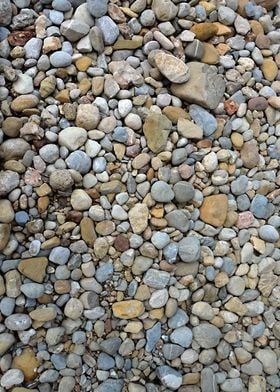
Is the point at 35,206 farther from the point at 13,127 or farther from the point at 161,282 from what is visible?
the point at 161,282

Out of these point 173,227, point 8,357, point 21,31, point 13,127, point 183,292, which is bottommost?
point 8,357

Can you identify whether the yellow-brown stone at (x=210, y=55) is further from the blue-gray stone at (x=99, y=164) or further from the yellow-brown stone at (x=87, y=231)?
the yellow-brown stone at (x=87, y=231)

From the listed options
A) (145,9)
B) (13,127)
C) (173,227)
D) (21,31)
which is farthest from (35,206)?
(145,9)

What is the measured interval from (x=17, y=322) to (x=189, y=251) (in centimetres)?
43

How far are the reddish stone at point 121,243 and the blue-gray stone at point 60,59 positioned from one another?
440 mm

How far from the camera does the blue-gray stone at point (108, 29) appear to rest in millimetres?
1226

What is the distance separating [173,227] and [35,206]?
33 cm

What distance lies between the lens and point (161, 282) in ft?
3.80

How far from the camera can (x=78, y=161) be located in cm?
114

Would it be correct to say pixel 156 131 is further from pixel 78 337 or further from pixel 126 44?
pixel 78 337

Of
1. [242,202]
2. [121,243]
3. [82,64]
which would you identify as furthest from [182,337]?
[82,64]

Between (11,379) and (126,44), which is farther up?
(126,44)

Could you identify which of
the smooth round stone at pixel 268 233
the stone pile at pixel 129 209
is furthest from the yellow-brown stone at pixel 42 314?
the smooth round stone at pixel 268 233

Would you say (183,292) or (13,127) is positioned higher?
(13,127)
